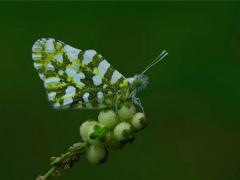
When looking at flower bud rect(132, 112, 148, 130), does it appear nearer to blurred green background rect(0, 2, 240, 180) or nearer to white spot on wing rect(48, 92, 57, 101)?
white spot on wing rect(48, 92, 57, 101)

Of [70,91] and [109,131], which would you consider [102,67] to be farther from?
[109,131]

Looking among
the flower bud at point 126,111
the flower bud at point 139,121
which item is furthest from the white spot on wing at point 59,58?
the flower bud at point 139,121

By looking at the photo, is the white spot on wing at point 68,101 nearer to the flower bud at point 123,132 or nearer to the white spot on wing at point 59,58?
the white spot on wing at point 59,58

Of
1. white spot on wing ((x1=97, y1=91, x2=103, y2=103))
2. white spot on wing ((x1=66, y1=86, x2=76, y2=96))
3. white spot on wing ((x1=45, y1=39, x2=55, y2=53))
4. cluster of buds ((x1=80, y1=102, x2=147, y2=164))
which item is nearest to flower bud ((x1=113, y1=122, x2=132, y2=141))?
cluster of buds ((x1=80, y1=102, x2=147, y2=164))

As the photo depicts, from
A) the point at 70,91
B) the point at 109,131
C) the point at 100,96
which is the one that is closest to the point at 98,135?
the point at 109,131

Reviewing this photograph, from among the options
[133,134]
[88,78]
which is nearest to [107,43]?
[88,78]

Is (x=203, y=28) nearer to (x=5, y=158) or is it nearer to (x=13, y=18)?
(x=13, y=18)

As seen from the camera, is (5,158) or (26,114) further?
(26,114)
